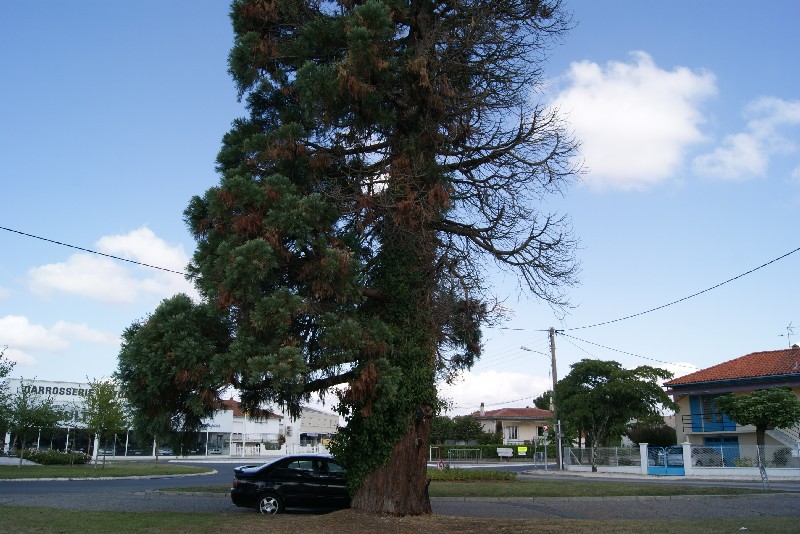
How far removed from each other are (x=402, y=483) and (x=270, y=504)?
3.91 meters

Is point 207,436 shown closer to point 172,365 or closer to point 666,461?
point 666,461

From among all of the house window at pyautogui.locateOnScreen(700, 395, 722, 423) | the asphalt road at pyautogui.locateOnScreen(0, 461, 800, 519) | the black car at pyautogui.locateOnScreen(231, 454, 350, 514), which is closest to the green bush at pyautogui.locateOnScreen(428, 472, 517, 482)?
the asphalt road at pyautogui.locateOnScreen(0, 461, 800, 519)

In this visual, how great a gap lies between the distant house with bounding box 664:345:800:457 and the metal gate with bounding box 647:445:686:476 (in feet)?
17.7

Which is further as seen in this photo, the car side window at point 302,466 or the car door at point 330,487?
the car side window at point 302,466

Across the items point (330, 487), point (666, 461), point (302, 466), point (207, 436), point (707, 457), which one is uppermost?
point (302, 466)

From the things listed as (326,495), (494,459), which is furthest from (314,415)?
(326,495)

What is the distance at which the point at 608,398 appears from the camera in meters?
42.6

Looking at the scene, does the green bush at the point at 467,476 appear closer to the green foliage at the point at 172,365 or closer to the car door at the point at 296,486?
the car door at the point at 296,486

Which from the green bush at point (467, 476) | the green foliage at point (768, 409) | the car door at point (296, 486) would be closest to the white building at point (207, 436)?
the green bush at point (467, 476)

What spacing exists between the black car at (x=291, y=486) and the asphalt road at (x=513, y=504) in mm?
549

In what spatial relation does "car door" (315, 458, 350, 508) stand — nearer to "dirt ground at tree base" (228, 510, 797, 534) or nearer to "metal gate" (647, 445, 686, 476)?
"dirt ground at tree base" (228, 510, 797, 534)

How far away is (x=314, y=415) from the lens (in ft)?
315

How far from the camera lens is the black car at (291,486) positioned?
16219 mm

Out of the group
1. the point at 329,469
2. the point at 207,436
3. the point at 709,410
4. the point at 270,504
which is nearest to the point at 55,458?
the point at 207,436
